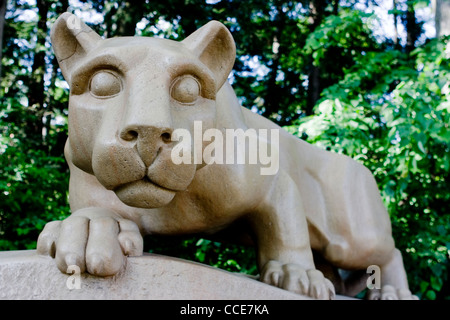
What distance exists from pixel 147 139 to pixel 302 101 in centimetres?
638

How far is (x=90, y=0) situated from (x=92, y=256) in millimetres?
5841

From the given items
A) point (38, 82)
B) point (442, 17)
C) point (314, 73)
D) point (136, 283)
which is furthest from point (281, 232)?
point (38, 82)

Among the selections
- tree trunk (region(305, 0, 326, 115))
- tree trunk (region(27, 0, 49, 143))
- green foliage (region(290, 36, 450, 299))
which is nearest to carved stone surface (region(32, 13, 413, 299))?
green foliage (region(290, 36, 450, 299))

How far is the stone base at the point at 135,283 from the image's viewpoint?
4.92ft

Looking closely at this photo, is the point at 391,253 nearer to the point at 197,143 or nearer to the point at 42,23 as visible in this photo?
the point at 197,143

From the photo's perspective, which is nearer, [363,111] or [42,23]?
[363,111]

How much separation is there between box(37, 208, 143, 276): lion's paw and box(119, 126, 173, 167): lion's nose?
28cm

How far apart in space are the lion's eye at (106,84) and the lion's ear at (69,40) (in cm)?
18

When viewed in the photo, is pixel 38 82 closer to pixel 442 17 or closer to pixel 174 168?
pixel 442 17

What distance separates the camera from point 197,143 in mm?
1663

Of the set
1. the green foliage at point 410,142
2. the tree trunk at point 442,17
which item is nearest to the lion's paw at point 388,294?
the green foliage at point 410,142
